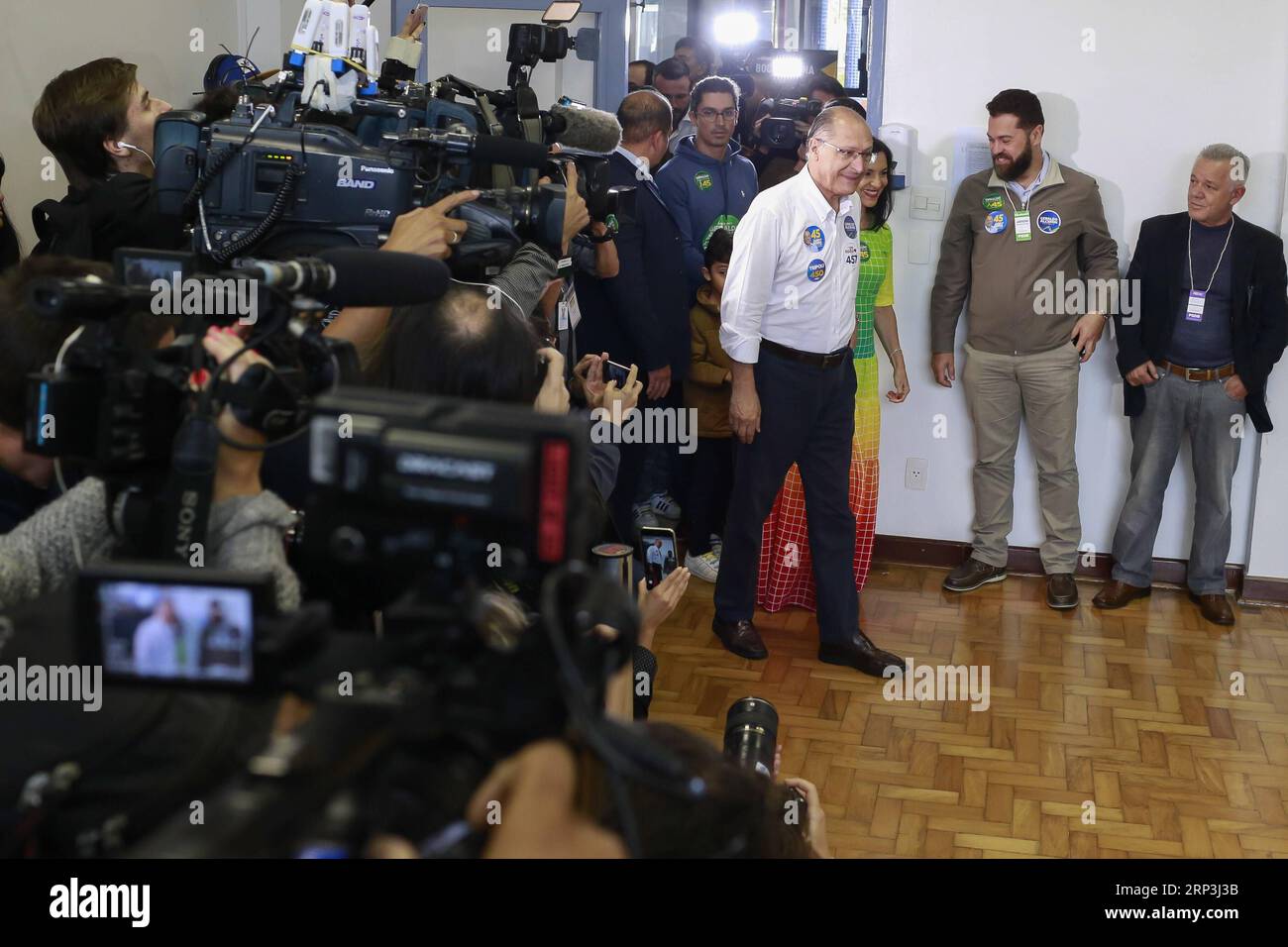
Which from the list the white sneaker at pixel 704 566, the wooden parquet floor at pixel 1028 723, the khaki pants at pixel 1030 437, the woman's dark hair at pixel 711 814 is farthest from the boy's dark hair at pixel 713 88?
the woman's dark hair at pixel 711 814

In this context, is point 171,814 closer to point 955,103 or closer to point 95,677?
point 95,677

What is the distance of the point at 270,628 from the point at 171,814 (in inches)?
4.7

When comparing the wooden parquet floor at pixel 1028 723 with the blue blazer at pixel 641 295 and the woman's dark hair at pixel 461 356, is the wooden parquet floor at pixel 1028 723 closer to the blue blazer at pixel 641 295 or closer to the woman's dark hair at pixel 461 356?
the blue blazer at pixel 641 295

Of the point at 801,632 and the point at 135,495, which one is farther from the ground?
the point at 135,495

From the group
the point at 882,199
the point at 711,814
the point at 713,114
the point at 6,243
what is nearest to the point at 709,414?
the point at 882,199

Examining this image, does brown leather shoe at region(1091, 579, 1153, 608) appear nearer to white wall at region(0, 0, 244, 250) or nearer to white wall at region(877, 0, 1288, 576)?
white wall at region(877, 0, 1288, 576)

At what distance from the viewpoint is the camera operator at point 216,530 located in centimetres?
121

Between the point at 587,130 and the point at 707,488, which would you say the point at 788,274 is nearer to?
the point at 587,130

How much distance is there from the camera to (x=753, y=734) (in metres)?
1.55

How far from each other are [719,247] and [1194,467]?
5.82 ft

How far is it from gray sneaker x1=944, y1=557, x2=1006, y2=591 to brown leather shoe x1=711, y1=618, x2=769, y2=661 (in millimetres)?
967

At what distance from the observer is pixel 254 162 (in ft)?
7.27

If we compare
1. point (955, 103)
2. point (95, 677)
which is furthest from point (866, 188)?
point (95, 677)

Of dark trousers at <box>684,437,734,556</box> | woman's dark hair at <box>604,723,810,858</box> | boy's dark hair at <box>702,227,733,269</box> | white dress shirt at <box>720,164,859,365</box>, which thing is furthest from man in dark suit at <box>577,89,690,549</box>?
woman's dark hair at <box>604,723,810,858</box>
